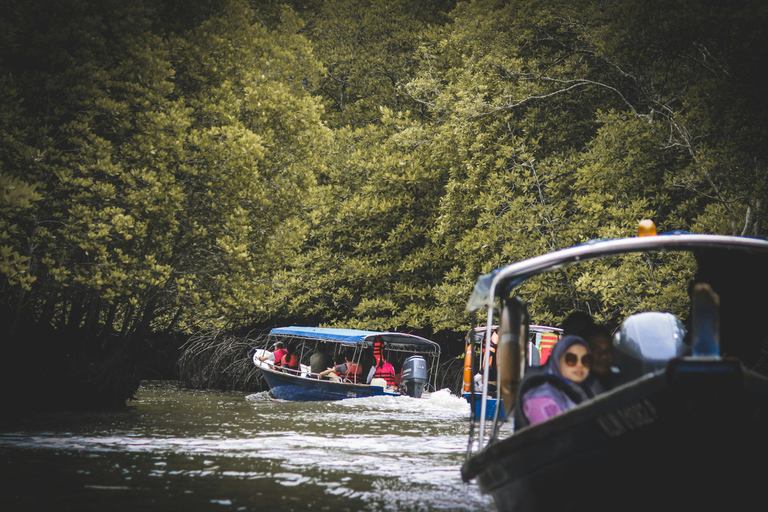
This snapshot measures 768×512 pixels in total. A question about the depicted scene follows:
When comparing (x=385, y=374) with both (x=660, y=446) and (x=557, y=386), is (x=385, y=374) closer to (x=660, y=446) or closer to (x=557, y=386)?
(x=557, y=386)

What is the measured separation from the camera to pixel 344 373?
76.9ft

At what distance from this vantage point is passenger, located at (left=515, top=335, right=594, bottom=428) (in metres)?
5.05

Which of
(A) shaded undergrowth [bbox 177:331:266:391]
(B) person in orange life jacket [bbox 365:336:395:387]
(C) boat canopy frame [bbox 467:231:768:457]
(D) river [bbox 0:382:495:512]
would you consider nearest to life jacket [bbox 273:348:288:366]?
(A) shaded undergrowth [bbox 177:331:266:391]

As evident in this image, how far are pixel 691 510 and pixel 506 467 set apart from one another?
44.6 inches

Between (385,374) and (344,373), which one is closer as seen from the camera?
(385,374)

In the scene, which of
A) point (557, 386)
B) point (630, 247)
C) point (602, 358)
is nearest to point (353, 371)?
point (602, 358)

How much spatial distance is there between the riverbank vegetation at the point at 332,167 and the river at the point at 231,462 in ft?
7.97

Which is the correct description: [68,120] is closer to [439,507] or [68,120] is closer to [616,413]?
[439,507]

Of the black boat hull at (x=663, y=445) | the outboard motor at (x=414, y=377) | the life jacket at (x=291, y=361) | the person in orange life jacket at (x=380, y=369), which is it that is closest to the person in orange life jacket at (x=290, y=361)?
the life jacket at (x=291, y=361)

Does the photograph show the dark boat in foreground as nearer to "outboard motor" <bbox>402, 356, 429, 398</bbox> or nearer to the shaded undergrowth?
"outboard motor" <bbox>402, 356, 429, 398</bbox>

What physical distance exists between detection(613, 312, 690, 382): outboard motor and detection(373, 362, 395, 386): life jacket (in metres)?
16.2

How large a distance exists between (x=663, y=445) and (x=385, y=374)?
17.7 meters

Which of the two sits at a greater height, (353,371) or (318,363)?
(318,363)

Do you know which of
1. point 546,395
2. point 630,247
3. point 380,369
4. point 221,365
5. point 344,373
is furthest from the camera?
point 221,365
